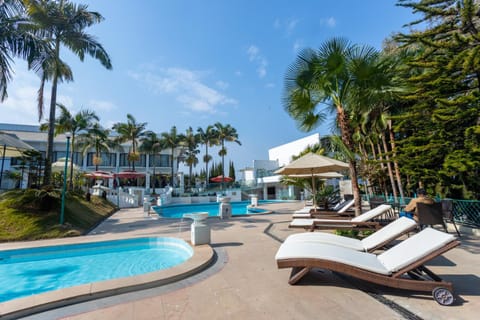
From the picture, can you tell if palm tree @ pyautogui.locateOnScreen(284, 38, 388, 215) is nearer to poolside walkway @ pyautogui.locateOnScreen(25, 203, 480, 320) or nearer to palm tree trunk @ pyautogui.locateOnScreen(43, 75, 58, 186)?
poolside walkway @ pyautogui.locateOnScreen(25, 203, 480, 320)

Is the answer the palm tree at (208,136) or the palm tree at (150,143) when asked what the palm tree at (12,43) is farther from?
the palm tree at (208,136)

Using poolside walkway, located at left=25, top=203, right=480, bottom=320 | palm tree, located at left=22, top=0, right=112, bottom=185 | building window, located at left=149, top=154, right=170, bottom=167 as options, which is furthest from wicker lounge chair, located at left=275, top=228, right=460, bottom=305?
building window, located at left=149, top=154, right=170, bottom=167

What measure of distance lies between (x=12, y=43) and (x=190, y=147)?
23.3 metres

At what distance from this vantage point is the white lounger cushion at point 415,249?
273 cm

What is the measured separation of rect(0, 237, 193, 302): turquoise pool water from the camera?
4930 millimetres

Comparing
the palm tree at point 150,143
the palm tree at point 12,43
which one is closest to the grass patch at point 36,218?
the palm tree at point 12,43

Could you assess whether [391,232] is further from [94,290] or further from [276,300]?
[94,290]

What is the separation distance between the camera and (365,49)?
535 centimetres

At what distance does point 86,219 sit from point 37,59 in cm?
708

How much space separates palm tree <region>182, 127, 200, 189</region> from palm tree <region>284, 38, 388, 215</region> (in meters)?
24.9

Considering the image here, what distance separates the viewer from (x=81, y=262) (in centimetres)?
604

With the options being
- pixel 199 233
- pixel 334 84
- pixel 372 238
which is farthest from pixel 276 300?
pixel 334 84

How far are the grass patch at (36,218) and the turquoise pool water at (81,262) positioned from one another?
57.7 inches

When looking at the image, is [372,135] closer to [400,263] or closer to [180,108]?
[400,263]
